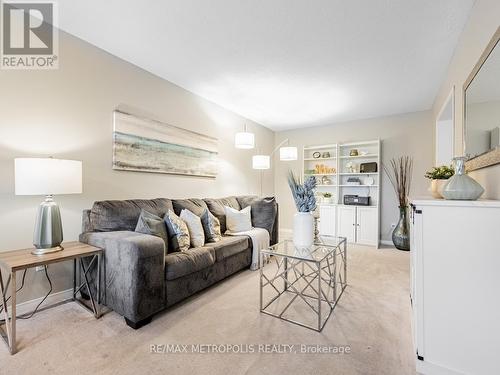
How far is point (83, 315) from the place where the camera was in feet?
6.20

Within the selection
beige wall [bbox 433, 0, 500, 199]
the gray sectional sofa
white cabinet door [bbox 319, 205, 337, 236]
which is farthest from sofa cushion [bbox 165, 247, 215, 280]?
white cabinet door [bbox 319, 205, 337, 236]

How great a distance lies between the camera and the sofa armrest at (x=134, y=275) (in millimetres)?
1679

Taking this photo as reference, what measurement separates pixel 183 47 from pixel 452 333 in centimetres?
299

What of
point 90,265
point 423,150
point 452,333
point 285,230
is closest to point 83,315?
point 90,265

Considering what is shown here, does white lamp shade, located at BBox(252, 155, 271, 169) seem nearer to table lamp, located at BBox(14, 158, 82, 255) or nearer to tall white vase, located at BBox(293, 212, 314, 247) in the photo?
tall white vase, located at BBox(293, 212, 314, 247)

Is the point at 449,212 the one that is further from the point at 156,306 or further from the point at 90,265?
the point at 90,265

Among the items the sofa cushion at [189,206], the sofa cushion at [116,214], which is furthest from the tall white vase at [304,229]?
the sofa cushion at [116,214]

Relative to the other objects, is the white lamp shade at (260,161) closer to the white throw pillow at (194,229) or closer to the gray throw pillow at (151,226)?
the white throw pillow at (194,229)

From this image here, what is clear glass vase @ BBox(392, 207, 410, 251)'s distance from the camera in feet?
12.8

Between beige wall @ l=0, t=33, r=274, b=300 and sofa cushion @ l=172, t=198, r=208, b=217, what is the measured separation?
289 mm

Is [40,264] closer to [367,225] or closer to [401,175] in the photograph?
[367,225]

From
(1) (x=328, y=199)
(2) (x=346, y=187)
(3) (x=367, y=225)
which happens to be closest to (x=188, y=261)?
(3) (x=367, y=225)

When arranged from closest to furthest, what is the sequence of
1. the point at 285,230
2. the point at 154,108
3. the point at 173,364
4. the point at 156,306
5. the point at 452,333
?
the point at 452,333
the point at 173,364
the point at 156,306
the point at 154,108
the point at 285,230

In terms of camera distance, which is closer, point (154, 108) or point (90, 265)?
point (90, 265)
